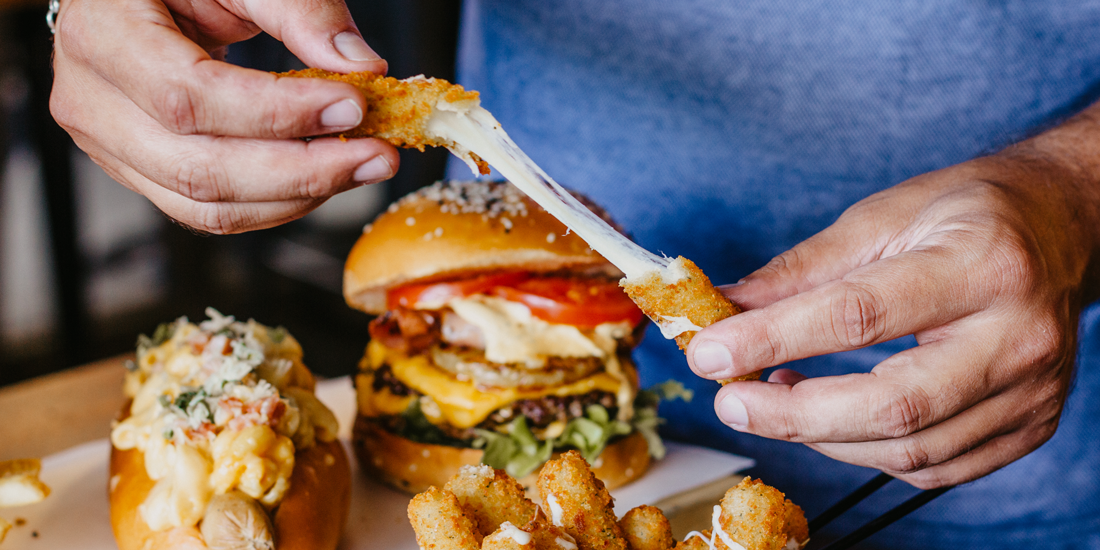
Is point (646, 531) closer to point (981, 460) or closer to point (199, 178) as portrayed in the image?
point (981, 460)

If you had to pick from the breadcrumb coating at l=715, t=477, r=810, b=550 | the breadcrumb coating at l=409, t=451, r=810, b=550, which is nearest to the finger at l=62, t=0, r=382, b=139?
the breadcrumb coating at l=409, t=451, r=810, b=550

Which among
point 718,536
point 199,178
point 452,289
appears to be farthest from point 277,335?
point 718,536

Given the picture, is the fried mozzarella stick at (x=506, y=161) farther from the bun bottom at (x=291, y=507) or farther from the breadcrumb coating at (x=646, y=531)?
the bun bottom at (x=291, y=507)

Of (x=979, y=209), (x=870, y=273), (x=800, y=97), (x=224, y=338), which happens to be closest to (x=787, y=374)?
(x=870, y=273)

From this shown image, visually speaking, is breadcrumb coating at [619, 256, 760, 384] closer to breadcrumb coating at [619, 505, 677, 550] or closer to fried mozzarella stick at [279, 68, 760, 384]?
fried mozzarella stick at [279, 68, 760, 384]

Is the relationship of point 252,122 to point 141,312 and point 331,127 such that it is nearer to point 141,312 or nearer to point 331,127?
point 331,127
